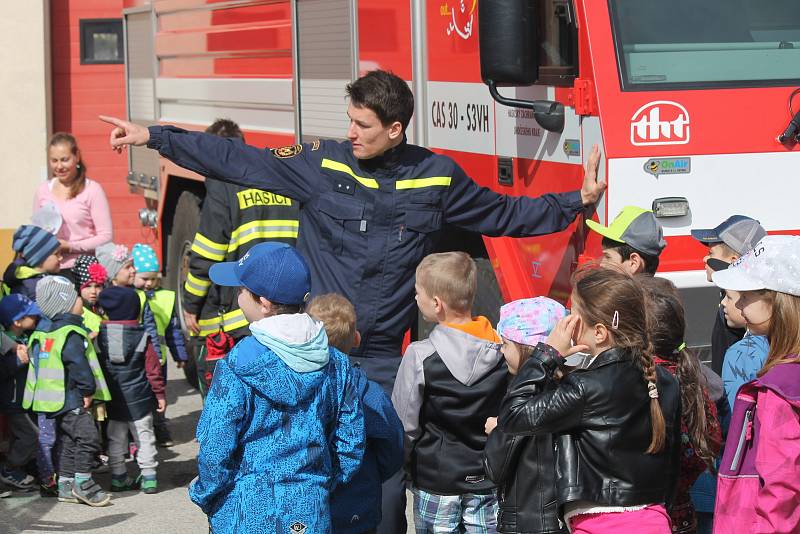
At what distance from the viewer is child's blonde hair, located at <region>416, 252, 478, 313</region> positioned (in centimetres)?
413

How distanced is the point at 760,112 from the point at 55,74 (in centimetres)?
1069

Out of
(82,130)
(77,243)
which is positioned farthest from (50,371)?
(82,130)

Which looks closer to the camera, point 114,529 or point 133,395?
point 114,529

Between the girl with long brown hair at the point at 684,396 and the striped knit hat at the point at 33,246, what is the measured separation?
3741mm

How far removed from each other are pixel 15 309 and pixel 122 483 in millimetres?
1083

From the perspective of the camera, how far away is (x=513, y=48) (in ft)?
16.2

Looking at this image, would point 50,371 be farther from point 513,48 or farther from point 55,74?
point 55,74

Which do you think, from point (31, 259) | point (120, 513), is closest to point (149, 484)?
point (120, 513)

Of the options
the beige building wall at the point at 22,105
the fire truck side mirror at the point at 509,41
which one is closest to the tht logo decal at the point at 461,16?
the fire truck side mirror at the point at 509,41

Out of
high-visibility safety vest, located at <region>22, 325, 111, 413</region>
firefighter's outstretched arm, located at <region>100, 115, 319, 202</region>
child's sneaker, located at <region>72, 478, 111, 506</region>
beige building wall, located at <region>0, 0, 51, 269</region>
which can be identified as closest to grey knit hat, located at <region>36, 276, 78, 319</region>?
high-visibility safety vest, located at <region>22, 325, 111, 413</region>

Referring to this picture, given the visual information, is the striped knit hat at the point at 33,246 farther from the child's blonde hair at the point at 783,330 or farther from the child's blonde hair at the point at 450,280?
the child's blonde hair at the point at 783,330

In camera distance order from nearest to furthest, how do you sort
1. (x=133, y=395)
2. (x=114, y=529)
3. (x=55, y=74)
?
(x=114, y=529)
(x=133, y=395)
(x=55, y=74)

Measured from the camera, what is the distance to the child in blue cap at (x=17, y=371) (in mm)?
6176

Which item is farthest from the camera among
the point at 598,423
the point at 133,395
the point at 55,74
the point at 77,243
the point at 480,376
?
the point at 55,74
